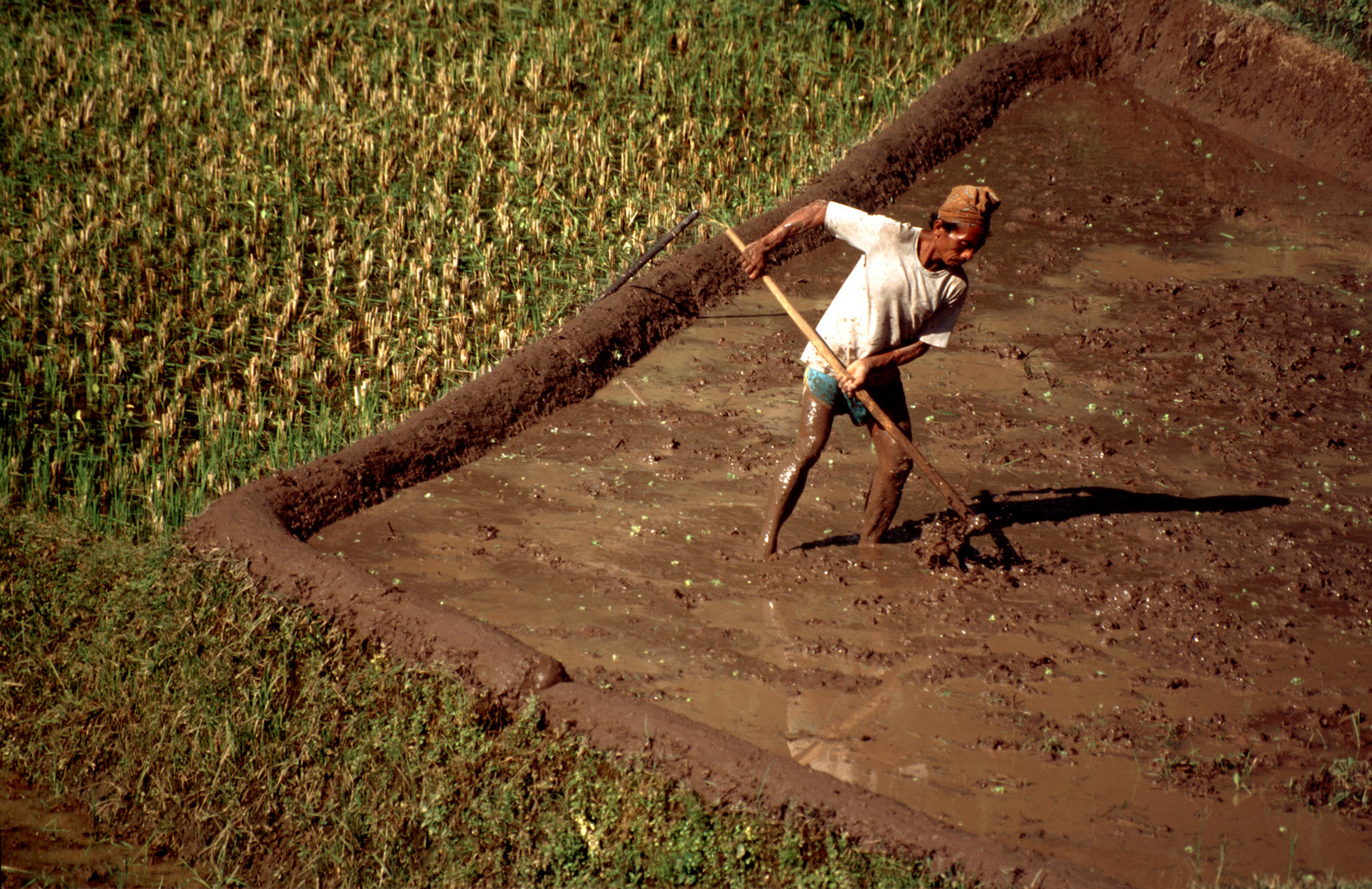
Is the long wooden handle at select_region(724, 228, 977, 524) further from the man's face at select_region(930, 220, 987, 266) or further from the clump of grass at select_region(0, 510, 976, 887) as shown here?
the clump of grass at select_region(0, 510, 976, 887)

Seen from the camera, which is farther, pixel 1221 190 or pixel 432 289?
pixel 1221 190

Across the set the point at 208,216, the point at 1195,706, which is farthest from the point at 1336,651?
the point at 208,216

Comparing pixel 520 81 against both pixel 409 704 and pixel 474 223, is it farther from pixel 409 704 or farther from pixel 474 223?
pixel 409 704

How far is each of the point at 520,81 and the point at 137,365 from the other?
175 inches

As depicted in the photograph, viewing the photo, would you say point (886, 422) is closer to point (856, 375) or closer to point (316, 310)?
point (856, 375)

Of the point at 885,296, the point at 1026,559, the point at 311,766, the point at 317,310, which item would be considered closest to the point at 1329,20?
the point at 1026,559

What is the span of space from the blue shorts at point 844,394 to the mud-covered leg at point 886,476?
2 centimetres

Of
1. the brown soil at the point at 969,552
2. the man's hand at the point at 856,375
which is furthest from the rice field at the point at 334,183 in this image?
the man's hand at the point at 856,375

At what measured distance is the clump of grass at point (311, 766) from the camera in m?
3.45

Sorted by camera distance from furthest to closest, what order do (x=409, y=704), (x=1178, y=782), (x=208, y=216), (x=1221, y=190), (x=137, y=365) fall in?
1. (x=1221, y=190)
2. (x=208, y=216)
3. (x=137, y=365)
4. (x=409, y=704)
5. (x=1178, y=782)

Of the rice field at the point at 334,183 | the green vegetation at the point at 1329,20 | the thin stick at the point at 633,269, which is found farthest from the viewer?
the green vegetation at the point at 1329,20

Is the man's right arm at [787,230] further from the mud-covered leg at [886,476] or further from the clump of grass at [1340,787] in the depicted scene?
the clump of grass at [1340,787]

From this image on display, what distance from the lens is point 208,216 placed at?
7.11 m

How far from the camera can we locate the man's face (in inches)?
170
